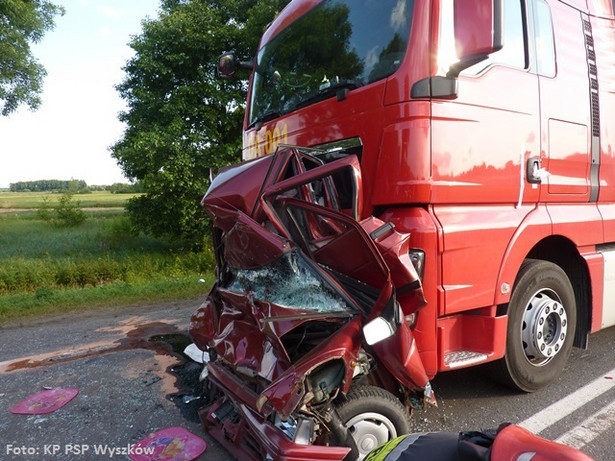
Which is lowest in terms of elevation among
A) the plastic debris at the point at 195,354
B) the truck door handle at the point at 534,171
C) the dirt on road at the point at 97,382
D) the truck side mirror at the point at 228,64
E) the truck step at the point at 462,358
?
the dirt on road at the point at 97,382

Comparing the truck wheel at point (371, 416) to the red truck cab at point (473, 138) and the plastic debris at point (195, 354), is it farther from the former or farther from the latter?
the plastic debris at point (195, 354)

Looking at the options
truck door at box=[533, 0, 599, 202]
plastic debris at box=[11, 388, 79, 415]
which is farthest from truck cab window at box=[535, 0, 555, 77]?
plastic debris at box=[11, 388, 79, 415]

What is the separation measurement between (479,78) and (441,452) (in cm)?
216

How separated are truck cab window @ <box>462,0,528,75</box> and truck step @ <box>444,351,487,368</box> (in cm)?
181

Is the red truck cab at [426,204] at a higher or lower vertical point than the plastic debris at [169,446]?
higher

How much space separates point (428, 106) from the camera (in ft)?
7.72

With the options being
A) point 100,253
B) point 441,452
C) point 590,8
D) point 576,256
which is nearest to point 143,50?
point 100,253

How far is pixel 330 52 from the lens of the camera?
3.04 metres

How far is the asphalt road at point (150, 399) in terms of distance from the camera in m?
2.49

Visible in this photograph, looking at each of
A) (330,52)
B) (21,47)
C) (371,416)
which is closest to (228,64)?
(330,52)

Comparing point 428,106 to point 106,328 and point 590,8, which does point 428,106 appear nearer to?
point 590,8

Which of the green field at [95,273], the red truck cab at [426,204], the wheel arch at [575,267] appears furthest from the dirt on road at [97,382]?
the wheel arch at [575,267]

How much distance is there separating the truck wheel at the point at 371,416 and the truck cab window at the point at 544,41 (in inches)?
92.9

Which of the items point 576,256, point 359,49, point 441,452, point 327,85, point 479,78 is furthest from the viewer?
point 576,256
